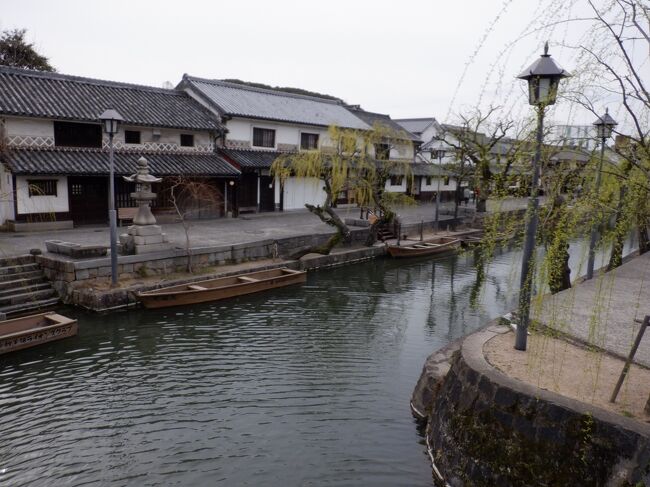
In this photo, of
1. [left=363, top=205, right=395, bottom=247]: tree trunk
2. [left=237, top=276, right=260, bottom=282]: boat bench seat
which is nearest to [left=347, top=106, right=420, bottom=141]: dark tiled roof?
[left=363, top=205, right=395, bottom=247]: tree trunk

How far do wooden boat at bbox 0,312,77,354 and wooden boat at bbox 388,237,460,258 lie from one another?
47.9 feet

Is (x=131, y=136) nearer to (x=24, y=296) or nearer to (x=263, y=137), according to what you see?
(x=263, y=137)

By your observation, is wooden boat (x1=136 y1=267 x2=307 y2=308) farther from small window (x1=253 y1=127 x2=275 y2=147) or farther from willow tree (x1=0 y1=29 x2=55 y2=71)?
willow tree (x1=0 y1=29 x2=55 y2=71)

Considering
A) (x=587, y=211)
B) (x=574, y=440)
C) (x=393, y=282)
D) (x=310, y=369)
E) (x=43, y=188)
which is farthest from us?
(x=43, y=188)

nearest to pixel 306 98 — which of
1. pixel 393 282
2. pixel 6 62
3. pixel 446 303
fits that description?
pixel 6 62

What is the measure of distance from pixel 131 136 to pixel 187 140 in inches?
124

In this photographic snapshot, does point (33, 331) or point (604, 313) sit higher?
point (604, 313)

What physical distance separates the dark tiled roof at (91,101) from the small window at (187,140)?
2.73ft

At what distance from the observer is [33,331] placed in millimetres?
10492

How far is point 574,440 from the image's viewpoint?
515 cm

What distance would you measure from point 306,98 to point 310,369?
1135 inches

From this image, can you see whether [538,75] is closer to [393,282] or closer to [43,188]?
[393,282]

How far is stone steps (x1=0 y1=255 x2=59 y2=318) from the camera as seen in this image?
12.9 metres

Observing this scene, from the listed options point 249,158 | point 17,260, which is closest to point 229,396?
point 17,260
